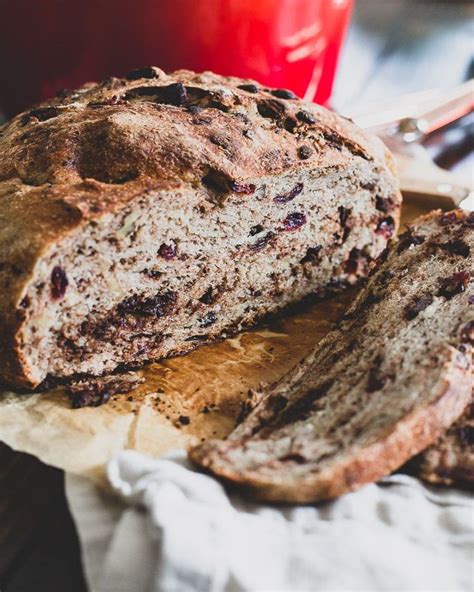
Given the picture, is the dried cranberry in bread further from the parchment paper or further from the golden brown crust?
the golden brown crust

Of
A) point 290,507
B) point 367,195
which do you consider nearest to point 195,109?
point 367,195

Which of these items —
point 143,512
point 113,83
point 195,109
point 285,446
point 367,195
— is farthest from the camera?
point 367,195

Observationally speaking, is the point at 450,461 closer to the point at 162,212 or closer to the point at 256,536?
the point at 256,536

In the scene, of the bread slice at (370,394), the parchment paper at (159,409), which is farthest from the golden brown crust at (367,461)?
the parchment paper at (159,409)

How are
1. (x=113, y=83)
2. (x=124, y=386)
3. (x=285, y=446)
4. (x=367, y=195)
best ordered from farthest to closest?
(x=367, y=195)
(x=113, y=83)
(x=124, y=386)
(x=285, y=446)

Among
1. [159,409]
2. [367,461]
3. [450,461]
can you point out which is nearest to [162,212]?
[159,409]

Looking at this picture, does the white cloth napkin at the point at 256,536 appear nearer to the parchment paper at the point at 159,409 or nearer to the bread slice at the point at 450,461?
the bread slice at the point at 450,461

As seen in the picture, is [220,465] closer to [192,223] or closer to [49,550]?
[49,550]

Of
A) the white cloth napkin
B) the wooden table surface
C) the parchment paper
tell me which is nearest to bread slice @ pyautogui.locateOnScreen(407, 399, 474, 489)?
the white cloth napkin
